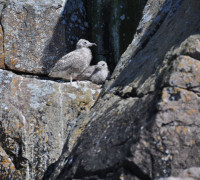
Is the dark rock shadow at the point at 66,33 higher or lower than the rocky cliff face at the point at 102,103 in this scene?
higher

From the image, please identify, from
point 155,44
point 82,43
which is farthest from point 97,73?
point 155,44

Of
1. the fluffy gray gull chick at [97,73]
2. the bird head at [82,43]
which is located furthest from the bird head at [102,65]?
the bird head at [82,43]

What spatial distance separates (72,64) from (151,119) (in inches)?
124

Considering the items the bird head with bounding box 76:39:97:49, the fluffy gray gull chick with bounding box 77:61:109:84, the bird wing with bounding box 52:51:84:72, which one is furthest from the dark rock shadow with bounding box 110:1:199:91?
the bird head with bounding box 76:39:97:49

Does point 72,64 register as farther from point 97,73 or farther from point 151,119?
point 151,119

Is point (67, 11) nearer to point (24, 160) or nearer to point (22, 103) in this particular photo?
point (22, 103)

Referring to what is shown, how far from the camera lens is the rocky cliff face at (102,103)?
2395 mm

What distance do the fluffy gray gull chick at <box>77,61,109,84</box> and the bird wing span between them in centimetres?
20

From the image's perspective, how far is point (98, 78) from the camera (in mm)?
5500

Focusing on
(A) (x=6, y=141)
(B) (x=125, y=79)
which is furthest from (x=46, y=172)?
(B) (x=125, y=79)

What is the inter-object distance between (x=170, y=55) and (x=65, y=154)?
1307 millimetres

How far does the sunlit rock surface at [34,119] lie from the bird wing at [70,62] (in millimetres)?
496

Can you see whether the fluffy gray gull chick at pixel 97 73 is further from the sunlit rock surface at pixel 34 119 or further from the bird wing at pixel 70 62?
the sunlit rock surface at pixel 34 119

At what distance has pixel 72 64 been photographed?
17.8ft
